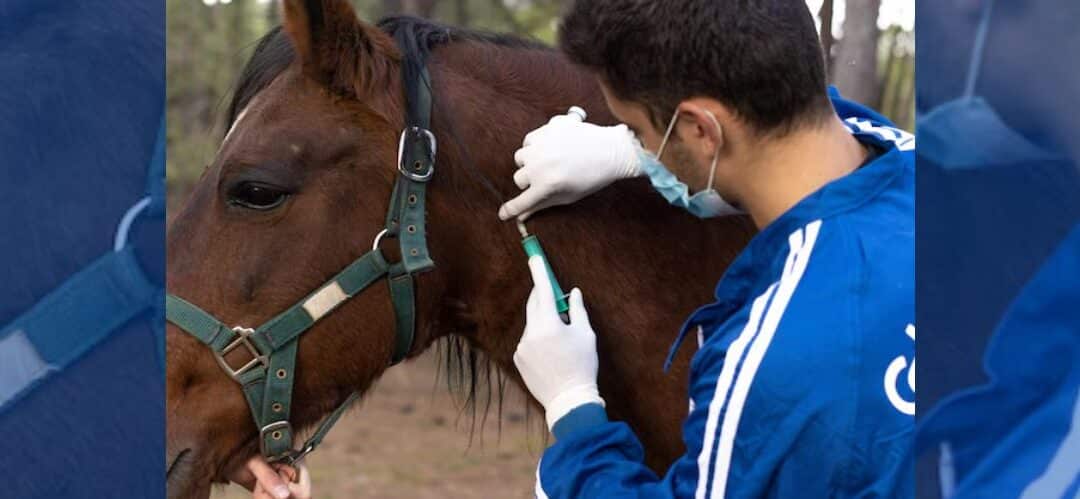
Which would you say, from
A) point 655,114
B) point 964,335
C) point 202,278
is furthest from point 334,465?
point 964,335

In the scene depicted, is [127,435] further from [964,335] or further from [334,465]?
[334,465]

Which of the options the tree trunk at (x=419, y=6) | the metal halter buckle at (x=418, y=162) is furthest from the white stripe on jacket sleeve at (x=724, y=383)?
the tree trunk at (x=419, y=6)

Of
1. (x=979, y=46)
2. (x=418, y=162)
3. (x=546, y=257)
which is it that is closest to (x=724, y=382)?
(x=979, y=46)

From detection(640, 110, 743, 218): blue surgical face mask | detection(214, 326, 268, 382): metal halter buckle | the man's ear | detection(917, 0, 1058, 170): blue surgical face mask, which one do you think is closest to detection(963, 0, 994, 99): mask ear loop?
detection(917, 0, 1058, 170): blue surgical face mask

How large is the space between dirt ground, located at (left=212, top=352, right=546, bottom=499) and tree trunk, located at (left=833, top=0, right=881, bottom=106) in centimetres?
293

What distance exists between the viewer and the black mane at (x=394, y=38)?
253 cm

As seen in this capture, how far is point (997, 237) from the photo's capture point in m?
1.24

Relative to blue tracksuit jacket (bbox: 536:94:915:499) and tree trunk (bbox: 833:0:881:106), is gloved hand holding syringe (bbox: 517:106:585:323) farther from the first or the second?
tree trunk (bbox: 833:0:881:106)

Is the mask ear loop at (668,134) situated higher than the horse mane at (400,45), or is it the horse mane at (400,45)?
the mask ear loop at (668,134)

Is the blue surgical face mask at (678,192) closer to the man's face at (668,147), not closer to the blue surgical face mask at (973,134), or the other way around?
the man's face at (668,147)

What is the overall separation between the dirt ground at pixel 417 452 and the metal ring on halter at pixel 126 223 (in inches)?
190

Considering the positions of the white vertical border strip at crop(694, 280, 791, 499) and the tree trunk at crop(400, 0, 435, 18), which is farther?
the tree trunk at crop(400, 0, 435, 18)

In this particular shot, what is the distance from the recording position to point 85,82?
4.41 ft

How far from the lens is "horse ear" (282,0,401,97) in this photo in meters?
2.35
